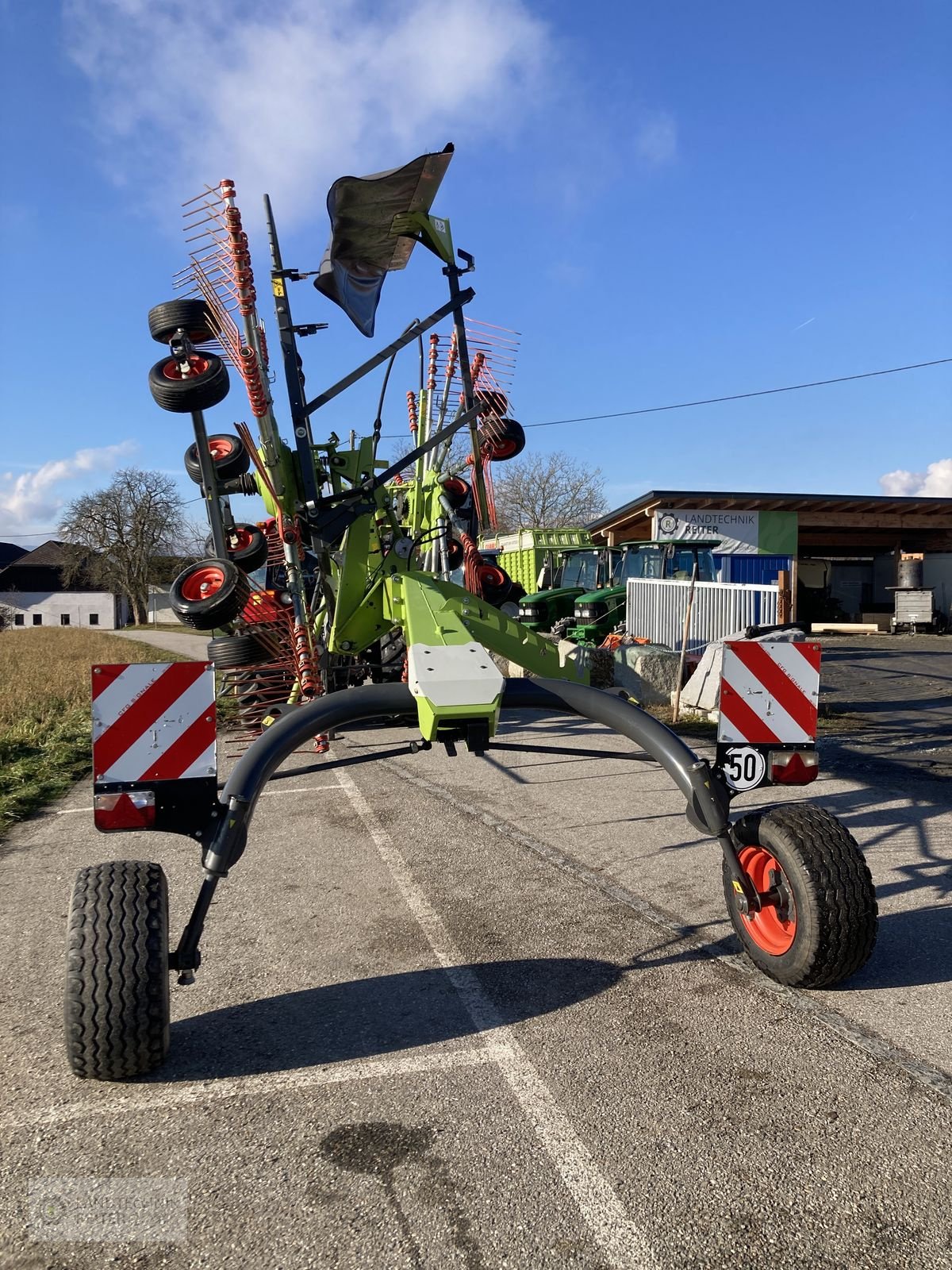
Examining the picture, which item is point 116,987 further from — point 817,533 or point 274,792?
point 817,533

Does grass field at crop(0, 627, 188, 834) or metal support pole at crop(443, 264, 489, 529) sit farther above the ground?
metal support pole at crop(443, 264, 489, 529)

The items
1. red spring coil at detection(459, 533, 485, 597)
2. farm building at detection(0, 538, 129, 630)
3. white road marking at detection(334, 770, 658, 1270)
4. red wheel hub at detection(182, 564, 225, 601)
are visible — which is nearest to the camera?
white road marking at detection(334, 770, 658, 1270)

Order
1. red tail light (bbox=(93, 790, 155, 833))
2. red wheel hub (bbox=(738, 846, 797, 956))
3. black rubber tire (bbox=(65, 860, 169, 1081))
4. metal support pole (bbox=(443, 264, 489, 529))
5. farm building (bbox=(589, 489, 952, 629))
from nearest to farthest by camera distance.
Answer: black rubber tire (bbox=(65, 860, 169, 1081)) → red tail light (bbox=(93, 790, 155, 833)) → red wheel hub (bbox=(738, 846, 797, 956)) → metal support pole (bbox=(443, 264, 489, 529)) → farm building (bbox=(589, 489, 952, 629))

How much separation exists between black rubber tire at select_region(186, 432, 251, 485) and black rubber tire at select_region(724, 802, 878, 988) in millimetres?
6232

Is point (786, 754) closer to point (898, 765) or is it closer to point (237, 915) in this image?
point (237, 915)

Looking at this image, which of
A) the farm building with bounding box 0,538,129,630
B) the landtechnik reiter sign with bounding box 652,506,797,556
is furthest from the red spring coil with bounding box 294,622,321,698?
the farm building with bounding box 0,538,129,630

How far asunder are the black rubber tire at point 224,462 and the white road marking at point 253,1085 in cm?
617

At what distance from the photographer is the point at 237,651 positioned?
30.6 feet

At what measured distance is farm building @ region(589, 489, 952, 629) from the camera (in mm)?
27453

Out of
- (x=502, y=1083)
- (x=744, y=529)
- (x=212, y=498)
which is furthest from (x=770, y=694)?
(x=744, y=529)

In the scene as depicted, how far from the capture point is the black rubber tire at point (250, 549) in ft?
28.1

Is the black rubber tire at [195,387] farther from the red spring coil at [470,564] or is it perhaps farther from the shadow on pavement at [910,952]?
the shadow on pavement at [910,952]

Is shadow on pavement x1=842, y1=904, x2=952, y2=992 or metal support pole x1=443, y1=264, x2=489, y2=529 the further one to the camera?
metal support pole x1=443, y1=264, x2=489, y2=529

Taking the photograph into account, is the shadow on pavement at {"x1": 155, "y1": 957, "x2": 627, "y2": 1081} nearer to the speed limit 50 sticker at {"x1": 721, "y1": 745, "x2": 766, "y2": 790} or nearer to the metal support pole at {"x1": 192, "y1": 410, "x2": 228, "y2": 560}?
the speed limit 50 sticker at {"x1": 721, "y1": 745, "x2": 766, "y2": 790}
